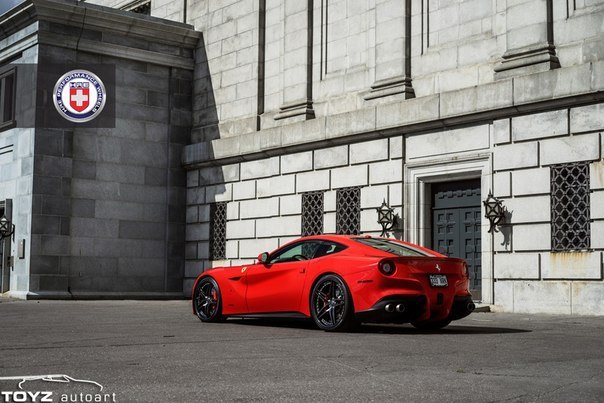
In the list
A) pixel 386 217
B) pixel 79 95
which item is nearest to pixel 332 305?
pixel 386 217

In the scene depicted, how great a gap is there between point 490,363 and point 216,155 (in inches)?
736

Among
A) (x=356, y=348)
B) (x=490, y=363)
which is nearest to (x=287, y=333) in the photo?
(x=356, y=348)

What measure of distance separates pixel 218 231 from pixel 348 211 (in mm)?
5595

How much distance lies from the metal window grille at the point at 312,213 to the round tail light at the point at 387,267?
11.3 m

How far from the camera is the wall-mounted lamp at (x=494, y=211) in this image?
59.5 feet

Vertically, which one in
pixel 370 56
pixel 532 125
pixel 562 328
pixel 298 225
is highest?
pixel 370 56

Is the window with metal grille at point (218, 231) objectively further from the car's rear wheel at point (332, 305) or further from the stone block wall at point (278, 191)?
the car's rear wheel at point (332, 305)

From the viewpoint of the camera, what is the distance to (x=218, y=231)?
26172 mm

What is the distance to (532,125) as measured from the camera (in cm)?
1784

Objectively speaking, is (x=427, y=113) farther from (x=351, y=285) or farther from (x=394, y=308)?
(x=394, y=308)

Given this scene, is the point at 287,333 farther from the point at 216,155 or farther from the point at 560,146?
the point at 216,155

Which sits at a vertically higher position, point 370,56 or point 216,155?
point 370,56

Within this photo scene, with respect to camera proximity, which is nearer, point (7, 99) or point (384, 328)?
point (384, 328)

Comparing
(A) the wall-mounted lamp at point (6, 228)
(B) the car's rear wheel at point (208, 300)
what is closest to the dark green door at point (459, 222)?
(B) the car's rear wheel at point (208, 300)
